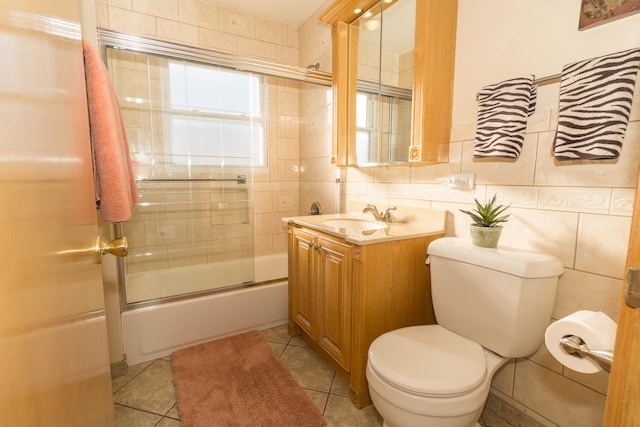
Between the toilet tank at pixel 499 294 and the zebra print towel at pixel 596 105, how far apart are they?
1.32 ft

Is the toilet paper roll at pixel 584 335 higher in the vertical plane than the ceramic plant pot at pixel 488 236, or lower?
lower

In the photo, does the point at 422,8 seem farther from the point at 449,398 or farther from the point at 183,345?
the point at 183,345

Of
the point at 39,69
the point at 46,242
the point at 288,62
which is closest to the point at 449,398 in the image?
the point at 46,242

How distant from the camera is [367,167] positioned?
2.06m

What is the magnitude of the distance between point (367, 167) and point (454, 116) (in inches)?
27.3

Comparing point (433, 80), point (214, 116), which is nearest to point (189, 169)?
point (214, 116)

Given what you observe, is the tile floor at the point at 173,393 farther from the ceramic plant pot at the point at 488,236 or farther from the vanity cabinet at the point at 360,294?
the ceramic plant pot at the point at 488,236

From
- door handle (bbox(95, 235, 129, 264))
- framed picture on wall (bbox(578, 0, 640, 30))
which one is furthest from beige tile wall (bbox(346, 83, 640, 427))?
door handle (bbox(95, 235, 129, 264))

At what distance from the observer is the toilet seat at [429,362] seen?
3.15 feet

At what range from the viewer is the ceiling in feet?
7.87

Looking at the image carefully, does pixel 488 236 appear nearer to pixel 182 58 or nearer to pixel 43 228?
pixel 43 228

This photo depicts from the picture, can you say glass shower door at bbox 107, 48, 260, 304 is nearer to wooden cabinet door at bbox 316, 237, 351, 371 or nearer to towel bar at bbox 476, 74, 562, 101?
wooden cabinet door at bbox 316, 237, 351, 371

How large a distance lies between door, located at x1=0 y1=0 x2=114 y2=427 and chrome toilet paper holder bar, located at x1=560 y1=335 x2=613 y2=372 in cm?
78

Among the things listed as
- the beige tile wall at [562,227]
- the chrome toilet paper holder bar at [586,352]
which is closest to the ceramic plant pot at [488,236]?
the beige tile wall at [562,227]
